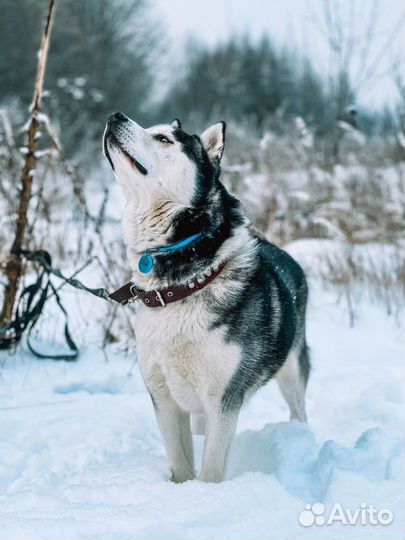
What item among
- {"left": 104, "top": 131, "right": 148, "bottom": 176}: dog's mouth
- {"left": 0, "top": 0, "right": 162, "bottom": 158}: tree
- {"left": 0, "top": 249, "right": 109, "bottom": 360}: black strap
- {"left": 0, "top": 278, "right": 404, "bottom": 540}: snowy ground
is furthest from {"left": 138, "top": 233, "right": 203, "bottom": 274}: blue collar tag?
{"left": 0, "top": 0, "right": 162, "bottom": 158}: tree

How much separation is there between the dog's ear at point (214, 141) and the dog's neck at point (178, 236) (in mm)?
233

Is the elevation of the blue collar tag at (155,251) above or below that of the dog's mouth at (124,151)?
below

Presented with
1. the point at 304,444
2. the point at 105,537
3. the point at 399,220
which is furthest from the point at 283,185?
the point at 105,537

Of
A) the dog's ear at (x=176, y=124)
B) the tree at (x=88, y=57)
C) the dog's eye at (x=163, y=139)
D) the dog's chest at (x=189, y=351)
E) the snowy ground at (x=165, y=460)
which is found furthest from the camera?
the tree at (x=88, y=57)

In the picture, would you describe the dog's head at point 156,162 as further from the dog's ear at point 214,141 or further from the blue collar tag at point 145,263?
the blue collar tag at point 145,263

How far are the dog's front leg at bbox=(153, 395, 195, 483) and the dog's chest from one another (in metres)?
0.12

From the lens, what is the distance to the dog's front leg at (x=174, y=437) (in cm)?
242

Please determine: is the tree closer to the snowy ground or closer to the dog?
the snowy ground

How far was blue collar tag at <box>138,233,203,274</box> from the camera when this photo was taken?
7.66ft

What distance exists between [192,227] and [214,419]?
762 millimetres

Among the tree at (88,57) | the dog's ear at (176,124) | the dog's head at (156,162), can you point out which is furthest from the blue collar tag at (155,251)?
the tree at (88,57)

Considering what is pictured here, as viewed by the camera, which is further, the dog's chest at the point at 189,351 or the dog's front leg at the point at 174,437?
the dog's front leg at the point at 174,437

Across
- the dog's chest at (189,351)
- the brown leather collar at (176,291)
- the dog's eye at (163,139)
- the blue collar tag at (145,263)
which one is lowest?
the dog's chest at (189,351)

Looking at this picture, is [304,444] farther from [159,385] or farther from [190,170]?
[190,170]
